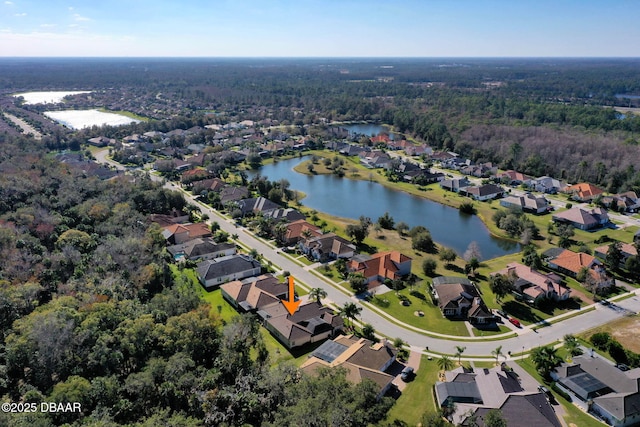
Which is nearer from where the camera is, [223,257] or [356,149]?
[223,257]

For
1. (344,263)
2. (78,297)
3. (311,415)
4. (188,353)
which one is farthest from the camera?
(344,263)

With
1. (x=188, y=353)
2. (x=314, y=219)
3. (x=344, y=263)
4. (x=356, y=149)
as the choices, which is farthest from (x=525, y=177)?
(x=188, y=353)

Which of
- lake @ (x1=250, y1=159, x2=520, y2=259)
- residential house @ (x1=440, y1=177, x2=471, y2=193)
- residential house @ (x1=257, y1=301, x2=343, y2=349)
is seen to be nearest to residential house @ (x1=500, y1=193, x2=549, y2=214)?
lake @ (x1=250, y1=159, x2=520, y2=259)

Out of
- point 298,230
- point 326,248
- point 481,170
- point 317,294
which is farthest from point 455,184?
point 317,294

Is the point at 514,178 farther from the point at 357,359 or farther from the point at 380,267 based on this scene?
the point at 357,359

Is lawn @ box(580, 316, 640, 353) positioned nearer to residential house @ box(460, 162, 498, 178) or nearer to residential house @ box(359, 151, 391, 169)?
residential house @ box(460, 162, 498, 178)

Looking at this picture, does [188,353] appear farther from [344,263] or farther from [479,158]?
[479,158]

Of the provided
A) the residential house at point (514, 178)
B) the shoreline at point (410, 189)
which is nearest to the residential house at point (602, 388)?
the shoreline at point (410, 189)

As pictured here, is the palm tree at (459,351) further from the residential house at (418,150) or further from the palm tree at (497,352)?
the residential house at (418,150)
